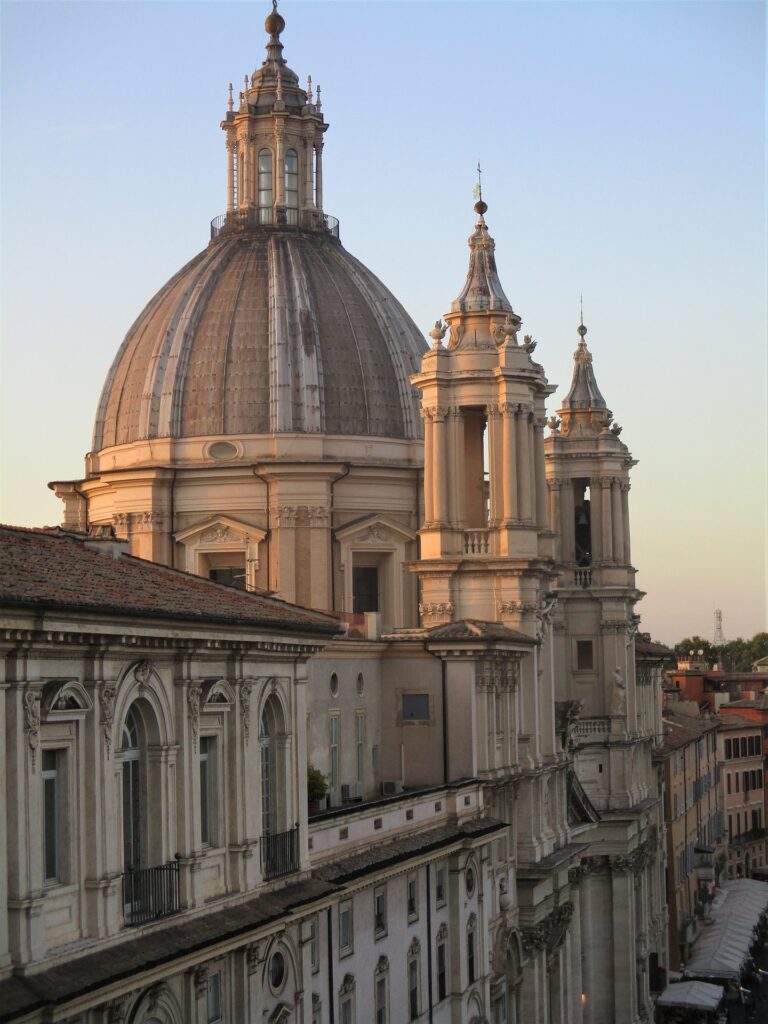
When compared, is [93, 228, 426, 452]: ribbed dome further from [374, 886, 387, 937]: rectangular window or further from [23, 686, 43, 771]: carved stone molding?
[23, 686, 43, 771]: carved stone molding

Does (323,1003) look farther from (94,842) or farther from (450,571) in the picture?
(450,571)

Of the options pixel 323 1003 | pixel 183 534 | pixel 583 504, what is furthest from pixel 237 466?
pixel 323 1003

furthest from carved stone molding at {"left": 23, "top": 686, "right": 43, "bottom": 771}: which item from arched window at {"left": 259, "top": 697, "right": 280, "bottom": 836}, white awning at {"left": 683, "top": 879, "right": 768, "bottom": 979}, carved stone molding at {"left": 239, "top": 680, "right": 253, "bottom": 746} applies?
white awning at {"left": 683, "top": 879, "right": 768, "bottom": 979}

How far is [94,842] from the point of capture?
87.8ft

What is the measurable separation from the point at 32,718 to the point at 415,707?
30.2m

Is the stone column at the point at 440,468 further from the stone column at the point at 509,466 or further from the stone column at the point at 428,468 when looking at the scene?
the stone column at the point at 509,466

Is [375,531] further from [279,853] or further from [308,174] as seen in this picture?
[279,853]

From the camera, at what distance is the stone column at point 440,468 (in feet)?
201

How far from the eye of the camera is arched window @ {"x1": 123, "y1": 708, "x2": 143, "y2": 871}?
28.5 m

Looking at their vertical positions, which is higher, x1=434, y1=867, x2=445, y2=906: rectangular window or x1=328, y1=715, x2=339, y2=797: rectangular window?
x1=328, y1=715, x2=339, y2=797: rectangular window

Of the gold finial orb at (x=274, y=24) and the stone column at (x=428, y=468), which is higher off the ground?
the gold finial orb at (x=274, y=24)

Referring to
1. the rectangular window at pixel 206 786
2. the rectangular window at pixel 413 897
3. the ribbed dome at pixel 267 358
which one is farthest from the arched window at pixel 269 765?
the ribbed dome at pixel 267 358

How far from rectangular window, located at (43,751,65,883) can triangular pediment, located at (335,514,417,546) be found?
40.3 m

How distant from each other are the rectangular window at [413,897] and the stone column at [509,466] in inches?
682
